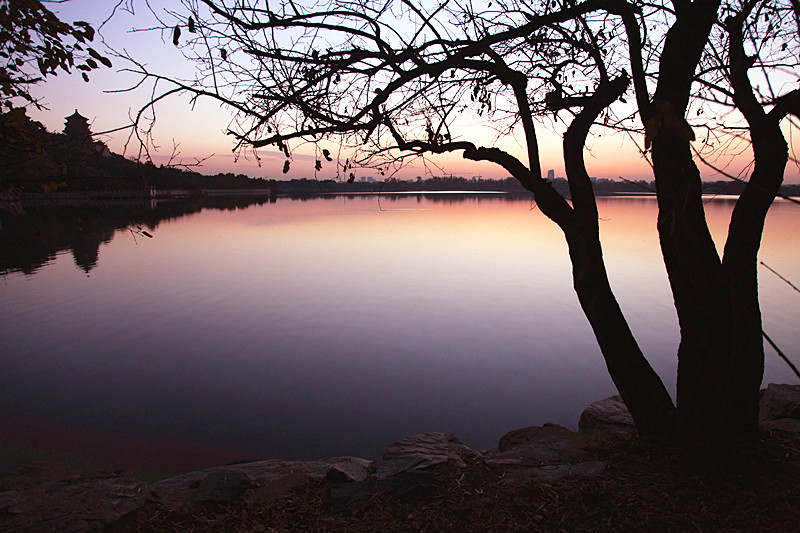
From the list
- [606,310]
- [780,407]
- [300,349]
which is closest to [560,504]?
[606,310]

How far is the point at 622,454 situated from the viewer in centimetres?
391

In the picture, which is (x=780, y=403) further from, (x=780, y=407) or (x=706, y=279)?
(x=706, y=279)

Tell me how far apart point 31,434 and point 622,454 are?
6978mm

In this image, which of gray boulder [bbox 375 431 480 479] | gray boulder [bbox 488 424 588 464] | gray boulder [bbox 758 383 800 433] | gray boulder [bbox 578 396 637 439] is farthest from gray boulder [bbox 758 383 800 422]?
gray boulder [bbox 375 431 480 479]

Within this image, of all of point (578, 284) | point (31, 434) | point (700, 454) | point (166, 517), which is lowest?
point (31, 434)

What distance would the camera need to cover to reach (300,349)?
8867mm

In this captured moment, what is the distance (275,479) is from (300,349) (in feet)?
16.0

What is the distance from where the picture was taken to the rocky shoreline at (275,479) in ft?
10.4

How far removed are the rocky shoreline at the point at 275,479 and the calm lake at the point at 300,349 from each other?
132 centimetres

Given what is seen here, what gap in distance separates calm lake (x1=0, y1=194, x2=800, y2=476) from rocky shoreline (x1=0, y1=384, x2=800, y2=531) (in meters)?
1.32

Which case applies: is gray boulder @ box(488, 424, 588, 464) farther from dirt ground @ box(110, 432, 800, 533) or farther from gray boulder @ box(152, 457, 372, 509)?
gray boulder @ box(152, 457, 372, 509)

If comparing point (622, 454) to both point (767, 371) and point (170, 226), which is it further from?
point (170, 226)

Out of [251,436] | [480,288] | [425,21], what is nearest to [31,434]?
[251,436]

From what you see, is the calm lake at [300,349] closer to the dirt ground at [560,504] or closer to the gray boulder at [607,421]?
the gray boulder at [607,421]
